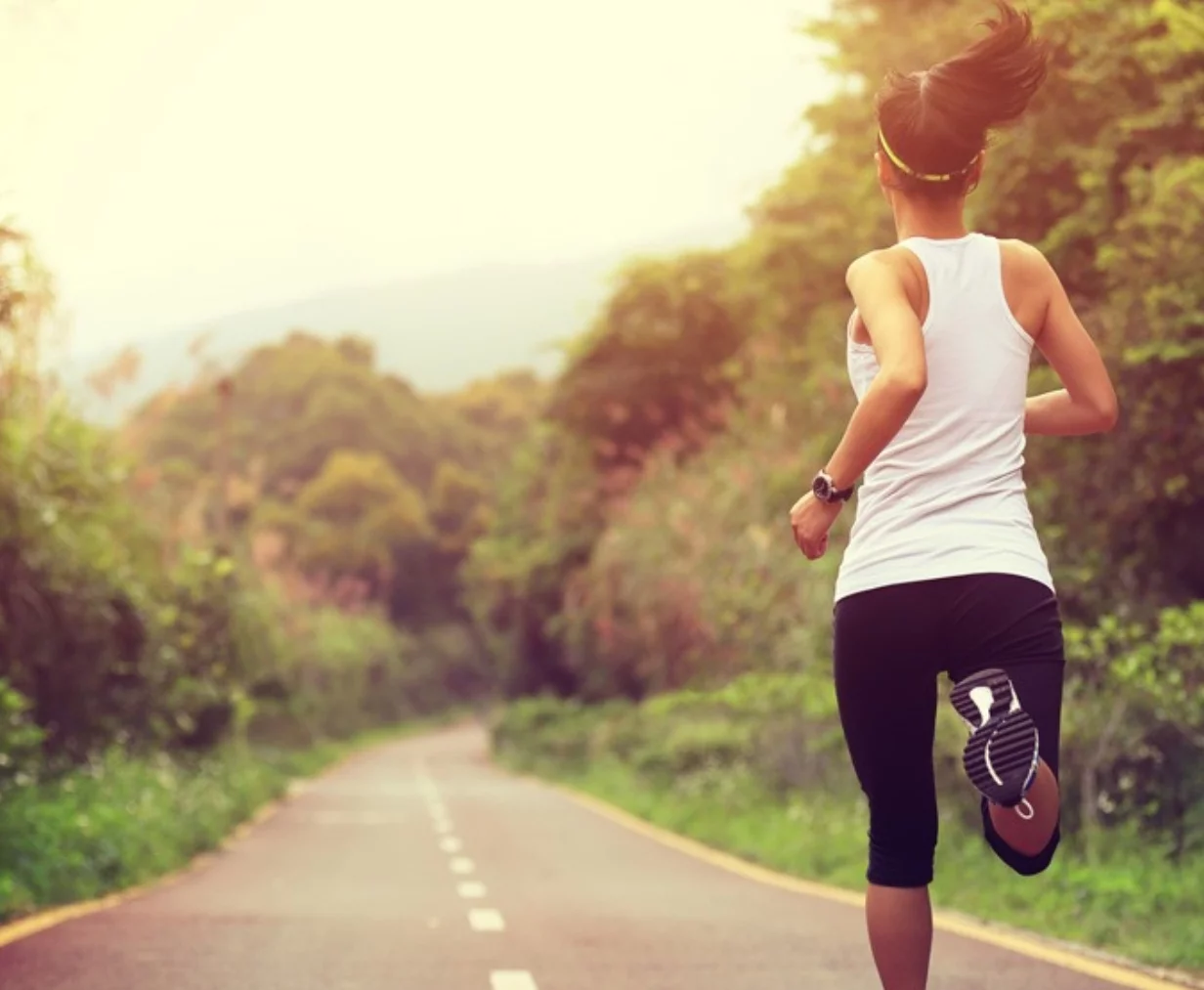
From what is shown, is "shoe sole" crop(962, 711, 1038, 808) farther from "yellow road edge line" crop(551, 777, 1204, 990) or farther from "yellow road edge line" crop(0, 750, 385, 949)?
"yellow road edge line" crop(0, 750, 385, 949)

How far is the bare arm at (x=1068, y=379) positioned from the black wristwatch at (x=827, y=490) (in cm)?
49

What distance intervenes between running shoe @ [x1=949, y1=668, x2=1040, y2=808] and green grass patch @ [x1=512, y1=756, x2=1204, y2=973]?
13.9ft

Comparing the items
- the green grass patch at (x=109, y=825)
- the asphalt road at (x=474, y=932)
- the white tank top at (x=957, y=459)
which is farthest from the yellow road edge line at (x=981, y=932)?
the green grass patch at (x=109, y=825)

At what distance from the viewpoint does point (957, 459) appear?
3.71 meters

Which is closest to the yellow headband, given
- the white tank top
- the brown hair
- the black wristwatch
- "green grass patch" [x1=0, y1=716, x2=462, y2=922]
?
the brown hair

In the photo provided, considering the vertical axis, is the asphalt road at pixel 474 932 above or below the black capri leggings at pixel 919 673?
below

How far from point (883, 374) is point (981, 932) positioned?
613cm

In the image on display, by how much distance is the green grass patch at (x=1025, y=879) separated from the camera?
883 centimetres

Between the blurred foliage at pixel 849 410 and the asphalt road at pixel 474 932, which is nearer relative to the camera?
the asphalt road at pixel 474 932

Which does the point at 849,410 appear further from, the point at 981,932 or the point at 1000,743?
the point at 1000,743

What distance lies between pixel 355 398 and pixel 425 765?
37690 millimetres

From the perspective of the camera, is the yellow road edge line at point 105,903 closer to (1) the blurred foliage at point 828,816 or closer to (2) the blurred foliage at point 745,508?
(2) the blurred foliage at point 745,508

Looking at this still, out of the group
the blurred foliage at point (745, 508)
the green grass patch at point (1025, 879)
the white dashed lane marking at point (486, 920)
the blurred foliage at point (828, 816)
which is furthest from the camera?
the blurred foliage at point (745, 508)

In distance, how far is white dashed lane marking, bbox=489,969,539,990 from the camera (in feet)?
22.7
